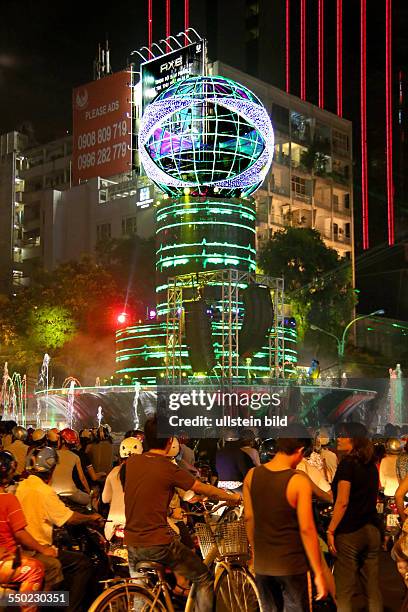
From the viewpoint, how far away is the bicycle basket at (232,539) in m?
6.91

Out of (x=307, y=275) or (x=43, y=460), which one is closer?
(x=43, y=460)

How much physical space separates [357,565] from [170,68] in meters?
57.5

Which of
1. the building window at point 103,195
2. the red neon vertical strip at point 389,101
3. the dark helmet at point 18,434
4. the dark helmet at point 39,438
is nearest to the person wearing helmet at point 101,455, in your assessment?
the dark helmet at point 18,434

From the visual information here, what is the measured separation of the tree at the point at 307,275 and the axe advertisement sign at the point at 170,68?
40.9 ft

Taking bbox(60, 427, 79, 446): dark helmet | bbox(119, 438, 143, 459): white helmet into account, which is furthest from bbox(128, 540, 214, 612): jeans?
bbox(60, 427, 79, 446): dark helmet

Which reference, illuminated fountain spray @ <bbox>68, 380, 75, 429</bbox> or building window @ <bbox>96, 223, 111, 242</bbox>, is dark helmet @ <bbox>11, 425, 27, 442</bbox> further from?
building window @ <bbox>96, 223, 111, 242</bbox>

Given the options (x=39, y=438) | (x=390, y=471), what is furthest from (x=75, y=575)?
(x=390, y=471)

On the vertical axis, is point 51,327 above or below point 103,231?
below

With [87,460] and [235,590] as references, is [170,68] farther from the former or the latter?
[235,590]

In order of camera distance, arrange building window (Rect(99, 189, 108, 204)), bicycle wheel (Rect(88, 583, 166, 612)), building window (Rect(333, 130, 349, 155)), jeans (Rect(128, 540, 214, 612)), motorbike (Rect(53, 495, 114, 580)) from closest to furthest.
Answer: bicycle wheel (Rect(88, 583, 166, 612)) < jeans (Rect(128, 540, 214, 612)) < motorbike (Rect(53, 495, 114, 580)) < building window (Rect(99, 189, 108, 204)) < building window (Rect(333, 130, 349, 155))

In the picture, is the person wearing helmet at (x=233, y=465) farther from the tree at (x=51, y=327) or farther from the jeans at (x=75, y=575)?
the tree at (x=51, y=327)

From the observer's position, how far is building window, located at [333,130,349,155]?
76.2m

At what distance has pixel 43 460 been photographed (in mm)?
6961

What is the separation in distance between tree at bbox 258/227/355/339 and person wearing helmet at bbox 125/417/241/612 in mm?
48898
